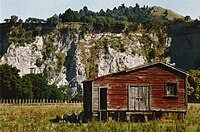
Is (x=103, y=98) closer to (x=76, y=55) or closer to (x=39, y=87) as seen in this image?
(x=39, y=87)

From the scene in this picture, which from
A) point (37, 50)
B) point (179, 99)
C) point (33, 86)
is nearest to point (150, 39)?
point (37, 50)

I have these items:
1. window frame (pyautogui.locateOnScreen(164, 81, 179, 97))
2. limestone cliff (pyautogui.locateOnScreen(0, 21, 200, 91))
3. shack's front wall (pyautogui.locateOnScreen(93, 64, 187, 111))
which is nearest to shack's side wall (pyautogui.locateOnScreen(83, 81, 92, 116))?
shack's front wall (pyautogui.locateOnScreen(93, 64, 187, 111))

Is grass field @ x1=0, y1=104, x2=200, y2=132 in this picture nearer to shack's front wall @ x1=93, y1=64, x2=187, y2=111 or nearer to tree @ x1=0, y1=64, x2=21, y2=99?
shack's front wall @ x1=93, y1=64, x2=187, y2=111

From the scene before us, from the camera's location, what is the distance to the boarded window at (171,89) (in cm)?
3550

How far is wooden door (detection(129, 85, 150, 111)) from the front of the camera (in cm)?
3512

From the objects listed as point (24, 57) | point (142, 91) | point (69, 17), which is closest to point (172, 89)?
point (142, 91)

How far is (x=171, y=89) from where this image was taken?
35.8 m

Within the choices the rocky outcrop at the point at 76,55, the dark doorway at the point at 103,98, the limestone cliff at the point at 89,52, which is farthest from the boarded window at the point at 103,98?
the limestone cliff at the point at 89,52

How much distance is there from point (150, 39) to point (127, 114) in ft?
394

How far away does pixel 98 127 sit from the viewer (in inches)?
918

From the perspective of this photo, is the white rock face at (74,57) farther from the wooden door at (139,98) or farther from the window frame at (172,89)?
the wooden door at (139,98)

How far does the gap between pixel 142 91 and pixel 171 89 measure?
7.63 feet

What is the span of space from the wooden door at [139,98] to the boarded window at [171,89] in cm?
155

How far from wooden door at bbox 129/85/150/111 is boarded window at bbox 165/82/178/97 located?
1545 millimetres
